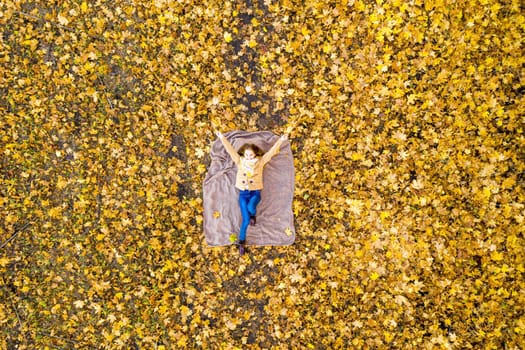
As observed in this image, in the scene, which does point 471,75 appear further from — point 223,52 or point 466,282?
point 223,52

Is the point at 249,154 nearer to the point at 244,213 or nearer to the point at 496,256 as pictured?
the point at 244,213

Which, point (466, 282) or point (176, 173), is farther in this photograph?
point (176, 173)

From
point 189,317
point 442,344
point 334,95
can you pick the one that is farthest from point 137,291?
point 442,344

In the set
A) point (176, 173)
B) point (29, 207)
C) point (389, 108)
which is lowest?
point (29, 207)

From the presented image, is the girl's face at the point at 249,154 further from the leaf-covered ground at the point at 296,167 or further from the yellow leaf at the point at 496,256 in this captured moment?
the yellow leaf at the point at 496,256

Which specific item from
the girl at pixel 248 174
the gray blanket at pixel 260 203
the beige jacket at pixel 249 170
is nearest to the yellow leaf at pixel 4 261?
the gray blanket at pixel 260 203

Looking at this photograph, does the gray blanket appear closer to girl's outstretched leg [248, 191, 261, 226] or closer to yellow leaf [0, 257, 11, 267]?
girl's outstretched leg [248, 191, 261, 226]

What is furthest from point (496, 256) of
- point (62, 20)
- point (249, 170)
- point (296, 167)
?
point (62, 20)
